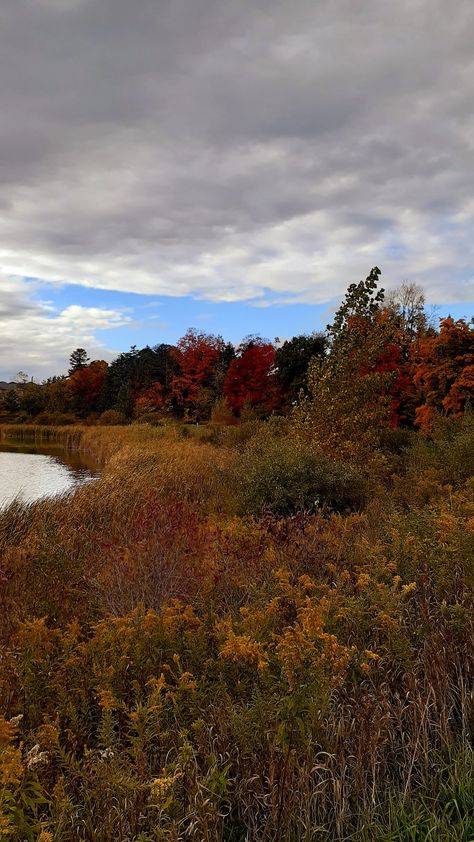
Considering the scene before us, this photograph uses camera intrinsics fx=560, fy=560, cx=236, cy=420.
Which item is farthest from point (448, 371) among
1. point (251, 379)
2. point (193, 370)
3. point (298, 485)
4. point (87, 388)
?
point (87, 388)

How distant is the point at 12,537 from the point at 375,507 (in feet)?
17.4

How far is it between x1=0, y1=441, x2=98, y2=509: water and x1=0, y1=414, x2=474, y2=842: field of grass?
7.89m

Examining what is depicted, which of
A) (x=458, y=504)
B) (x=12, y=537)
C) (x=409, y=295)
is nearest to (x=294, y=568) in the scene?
(x=458, y=504)

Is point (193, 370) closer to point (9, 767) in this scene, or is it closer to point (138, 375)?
point (138, 375)

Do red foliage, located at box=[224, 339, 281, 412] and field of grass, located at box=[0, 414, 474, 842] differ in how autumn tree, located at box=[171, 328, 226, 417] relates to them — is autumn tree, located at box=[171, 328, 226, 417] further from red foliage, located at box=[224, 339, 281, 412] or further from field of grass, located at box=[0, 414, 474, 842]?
field of grass, located at box=[0, 414, 474, 842]

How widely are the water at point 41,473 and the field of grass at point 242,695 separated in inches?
311

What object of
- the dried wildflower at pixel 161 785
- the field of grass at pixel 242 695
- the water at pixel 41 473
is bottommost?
the water at pixel 41 473

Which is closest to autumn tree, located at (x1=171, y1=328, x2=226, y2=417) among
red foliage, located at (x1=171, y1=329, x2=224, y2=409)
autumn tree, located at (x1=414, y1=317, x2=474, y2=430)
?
red foliage, located at (x1=171, y1=329, x2=224, y2=409)

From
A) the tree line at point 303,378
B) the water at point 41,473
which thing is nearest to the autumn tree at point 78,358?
the tree line at point 303,378

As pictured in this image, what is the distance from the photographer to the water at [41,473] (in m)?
14.9

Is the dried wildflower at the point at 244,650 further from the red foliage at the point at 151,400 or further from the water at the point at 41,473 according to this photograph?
the red foliage at the point at 151,400

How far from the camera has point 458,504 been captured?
5754mm

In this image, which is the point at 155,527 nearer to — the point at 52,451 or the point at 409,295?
the point at 52,451

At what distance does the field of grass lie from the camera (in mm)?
2088
